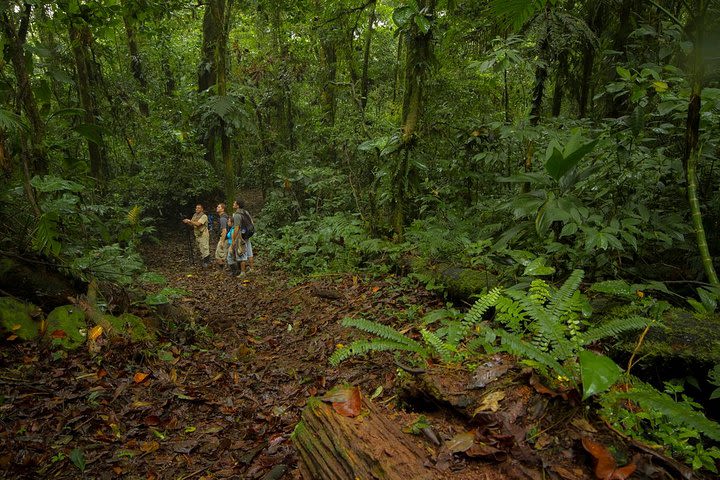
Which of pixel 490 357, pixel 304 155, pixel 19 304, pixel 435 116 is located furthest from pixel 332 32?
pixel 490 357

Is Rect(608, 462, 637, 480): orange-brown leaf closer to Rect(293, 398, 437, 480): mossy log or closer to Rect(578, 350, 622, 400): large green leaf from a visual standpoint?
Rect(578, 350, 622, 400): large green leaf

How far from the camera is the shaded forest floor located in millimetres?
2154

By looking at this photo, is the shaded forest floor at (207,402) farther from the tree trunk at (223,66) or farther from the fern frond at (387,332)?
the tree trunk at (223,66)

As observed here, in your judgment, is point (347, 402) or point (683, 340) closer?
point (347, 402)

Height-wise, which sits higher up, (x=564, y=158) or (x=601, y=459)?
(x=564, y=158)

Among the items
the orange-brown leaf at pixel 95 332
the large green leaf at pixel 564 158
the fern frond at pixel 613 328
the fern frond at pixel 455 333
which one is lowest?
the orange-brown leaf at pixel 95 332

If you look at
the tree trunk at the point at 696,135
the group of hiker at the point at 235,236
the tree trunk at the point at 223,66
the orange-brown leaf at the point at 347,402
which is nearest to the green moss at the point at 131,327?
the orange-brown leaf at the point at 347,402

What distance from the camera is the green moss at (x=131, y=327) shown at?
4.41 m

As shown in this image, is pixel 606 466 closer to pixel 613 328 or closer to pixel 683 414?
pixel 683 414

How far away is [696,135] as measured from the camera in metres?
3.42

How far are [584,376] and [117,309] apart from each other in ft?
16.2

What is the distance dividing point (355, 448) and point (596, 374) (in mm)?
1151

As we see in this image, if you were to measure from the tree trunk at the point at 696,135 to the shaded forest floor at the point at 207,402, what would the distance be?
7.66ft

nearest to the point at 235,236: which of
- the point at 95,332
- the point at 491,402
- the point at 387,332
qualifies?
the point at 95,332
